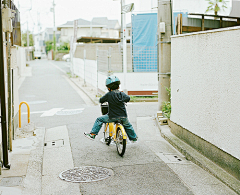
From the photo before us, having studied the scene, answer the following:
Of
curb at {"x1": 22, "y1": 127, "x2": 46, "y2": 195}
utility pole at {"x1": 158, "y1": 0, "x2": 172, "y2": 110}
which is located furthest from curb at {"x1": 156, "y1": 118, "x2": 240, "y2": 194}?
curb at {"x1": 22, "y1": 127, "x2": 46, "y2": 195}

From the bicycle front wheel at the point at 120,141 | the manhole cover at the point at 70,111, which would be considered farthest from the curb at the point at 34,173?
the manhole cover at the point at 70,111

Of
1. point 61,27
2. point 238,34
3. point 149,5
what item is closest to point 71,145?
point 238,34

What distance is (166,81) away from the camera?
375 inches

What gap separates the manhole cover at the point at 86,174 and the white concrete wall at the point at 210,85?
1.92 meters

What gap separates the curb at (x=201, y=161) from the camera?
16.4 ft

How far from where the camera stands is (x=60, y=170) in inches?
236

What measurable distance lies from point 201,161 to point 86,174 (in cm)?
200

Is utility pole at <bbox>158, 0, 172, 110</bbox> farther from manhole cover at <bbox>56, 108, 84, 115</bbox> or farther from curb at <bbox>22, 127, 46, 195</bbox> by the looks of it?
manhole cover at <bbox>56, 108, 84, 115</bbox>

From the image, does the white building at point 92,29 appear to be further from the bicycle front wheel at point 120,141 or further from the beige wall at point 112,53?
the bicycle front wheel at point 120,141

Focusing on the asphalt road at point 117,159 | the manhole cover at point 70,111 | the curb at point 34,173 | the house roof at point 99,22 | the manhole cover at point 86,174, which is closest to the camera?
the curb at point 34,173

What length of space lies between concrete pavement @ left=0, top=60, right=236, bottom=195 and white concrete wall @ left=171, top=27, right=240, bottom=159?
0.61 metres

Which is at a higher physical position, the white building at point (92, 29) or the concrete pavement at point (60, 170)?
the white building at point (92, 29)

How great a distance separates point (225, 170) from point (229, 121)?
81 cm

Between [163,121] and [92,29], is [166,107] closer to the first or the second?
[163,121]
